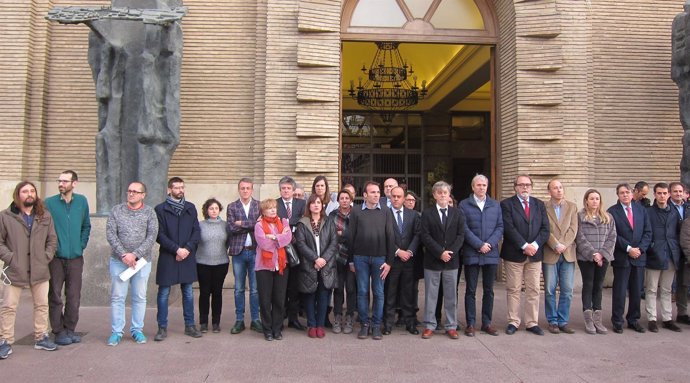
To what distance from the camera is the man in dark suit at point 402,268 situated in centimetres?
720

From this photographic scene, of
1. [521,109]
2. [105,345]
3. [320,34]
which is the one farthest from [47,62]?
[521,109]

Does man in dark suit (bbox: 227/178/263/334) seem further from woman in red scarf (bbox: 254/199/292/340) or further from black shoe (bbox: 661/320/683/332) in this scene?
black shoe (bbox: 661/320/683/332)

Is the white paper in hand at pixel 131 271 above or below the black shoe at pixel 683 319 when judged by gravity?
above

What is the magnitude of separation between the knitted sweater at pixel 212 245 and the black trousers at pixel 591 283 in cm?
446

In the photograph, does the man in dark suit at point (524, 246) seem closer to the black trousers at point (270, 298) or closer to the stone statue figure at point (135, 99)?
the black trousers at point (270, 298)

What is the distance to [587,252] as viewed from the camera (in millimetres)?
7273

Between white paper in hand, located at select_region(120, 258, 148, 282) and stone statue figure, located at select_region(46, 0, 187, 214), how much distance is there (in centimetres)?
247

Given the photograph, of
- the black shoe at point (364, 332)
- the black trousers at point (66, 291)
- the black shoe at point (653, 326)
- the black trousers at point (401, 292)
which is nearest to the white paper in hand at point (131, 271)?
the black trousers at point (66, 291)

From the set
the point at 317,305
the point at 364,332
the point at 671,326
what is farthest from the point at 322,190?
the point at 671,326

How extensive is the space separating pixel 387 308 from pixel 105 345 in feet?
10.7

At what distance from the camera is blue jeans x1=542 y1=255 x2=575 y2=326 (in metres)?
7.34

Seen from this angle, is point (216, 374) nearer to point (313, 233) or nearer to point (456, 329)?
point (313, 233)

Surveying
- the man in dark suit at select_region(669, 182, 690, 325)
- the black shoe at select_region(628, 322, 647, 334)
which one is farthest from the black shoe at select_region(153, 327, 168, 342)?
the man in dark suit at select_region(669, 182, 690, 325)

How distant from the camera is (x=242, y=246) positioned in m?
7.21
